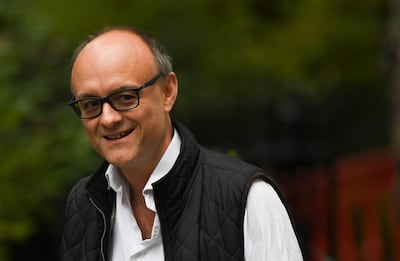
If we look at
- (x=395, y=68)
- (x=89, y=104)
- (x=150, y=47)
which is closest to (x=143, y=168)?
(x=89, y=104)

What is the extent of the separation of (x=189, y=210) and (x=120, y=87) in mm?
406

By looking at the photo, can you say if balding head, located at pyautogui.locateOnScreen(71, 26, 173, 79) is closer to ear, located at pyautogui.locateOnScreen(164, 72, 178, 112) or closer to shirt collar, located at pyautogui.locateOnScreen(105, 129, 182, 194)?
ear, located at pyautogui.locateOnScreen(164, 72, 178, 112)

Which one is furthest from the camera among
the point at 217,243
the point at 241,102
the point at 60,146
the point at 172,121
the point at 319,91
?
the point at 319,91

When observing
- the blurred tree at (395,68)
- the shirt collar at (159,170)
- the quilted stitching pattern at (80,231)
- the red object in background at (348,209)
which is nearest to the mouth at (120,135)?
the shirt collar at (159,170)

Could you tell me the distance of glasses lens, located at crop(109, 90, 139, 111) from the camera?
2.45m

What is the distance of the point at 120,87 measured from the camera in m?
2.44

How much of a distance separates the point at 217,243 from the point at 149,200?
0.29 m

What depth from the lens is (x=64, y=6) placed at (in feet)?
24.5

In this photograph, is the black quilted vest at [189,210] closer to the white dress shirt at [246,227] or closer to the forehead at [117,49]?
the white dress shirt at [246,227]

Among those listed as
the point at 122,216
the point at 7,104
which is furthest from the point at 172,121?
the point at 7,104

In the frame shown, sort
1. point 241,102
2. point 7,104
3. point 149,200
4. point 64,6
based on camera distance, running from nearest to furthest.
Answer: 1. point 149,200
2. point 7,104
3. point 64,6
4. point 241,102

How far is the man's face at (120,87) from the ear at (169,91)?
0.09ft

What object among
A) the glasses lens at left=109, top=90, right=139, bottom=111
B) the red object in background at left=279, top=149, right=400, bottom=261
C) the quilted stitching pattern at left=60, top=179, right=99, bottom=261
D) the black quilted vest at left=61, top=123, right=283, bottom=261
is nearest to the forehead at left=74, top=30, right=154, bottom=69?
the glasses lens at left=109, top=90, right=139, bottom=111

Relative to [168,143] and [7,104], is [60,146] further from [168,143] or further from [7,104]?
[168,143]
